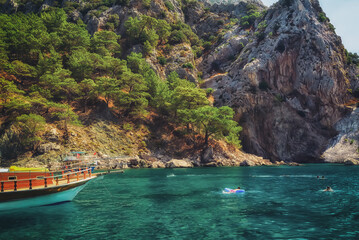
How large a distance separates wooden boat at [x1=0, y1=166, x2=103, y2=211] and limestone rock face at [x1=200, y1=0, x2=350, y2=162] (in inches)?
2738

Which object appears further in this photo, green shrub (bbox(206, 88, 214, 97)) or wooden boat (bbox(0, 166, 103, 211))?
green shrub (bbox(206, 88, 214, 97))

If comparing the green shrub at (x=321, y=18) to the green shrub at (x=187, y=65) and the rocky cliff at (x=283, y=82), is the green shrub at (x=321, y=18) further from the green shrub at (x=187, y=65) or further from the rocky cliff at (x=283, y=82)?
the green shrub at (x=187, y=65)

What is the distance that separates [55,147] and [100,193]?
29.8m

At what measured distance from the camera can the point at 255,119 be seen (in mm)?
84250

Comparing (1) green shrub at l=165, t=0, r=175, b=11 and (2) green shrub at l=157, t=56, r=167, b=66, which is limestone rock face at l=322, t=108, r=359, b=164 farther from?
(1) green shrub at l=165, t=0, r=175, b=11

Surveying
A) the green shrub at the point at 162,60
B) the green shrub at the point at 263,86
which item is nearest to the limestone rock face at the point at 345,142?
the green shrub at the point at 263,86

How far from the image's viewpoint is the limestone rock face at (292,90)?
8312 centimetres

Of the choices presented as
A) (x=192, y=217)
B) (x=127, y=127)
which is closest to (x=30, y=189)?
(x=192, y=217)

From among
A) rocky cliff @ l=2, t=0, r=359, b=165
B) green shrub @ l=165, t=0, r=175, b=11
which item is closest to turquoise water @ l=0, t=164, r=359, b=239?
rocky cliff @ l=2, t=0, r=359, b=165

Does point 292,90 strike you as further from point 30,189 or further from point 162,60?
point 30,189

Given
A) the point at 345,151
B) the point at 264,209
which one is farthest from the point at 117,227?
the point at 345,151

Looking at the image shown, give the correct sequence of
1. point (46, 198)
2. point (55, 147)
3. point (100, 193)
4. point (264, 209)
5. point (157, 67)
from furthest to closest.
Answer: point (157, 67), point (55, 147), point (100, 193), point (46, 198), point (264, 209)

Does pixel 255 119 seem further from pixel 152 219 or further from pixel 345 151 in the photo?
pixel 152 219

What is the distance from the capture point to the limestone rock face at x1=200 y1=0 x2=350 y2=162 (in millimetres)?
83125
